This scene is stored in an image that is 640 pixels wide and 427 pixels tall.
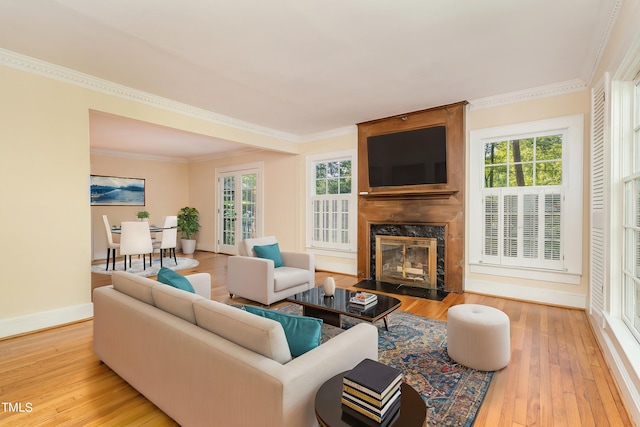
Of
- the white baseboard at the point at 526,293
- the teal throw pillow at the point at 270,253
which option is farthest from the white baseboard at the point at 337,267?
the white baseboard at the point at 526,293

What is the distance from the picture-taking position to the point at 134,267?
232 inches

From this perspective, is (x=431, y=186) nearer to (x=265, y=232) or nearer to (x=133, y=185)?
(x=265, y=232)

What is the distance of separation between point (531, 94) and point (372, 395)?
4304mm

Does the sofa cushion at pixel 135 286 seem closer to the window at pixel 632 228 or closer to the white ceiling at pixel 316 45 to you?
the white ceiling at pixel 316 45

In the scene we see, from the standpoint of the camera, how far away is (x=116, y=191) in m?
7.38

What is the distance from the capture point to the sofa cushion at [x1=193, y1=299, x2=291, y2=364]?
1306 millimetres

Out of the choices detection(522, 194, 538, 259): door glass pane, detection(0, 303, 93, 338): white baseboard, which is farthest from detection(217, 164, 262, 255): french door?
detection(522, 194, 538, 259): door glass pane

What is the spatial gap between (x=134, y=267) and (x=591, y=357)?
21.9ft

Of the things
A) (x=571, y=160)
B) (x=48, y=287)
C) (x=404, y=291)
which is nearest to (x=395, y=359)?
(x=404, y=291)

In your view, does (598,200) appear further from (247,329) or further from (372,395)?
(247,329)

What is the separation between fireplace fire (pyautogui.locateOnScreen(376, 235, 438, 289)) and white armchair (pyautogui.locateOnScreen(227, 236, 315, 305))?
145cm

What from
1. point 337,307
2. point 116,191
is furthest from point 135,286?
point 116,191

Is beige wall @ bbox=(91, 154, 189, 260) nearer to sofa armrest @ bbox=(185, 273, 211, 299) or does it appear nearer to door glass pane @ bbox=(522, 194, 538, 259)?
sofa armrest @ bbox=(185, 273, 211, 299)

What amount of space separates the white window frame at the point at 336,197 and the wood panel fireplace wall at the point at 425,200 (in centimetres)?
18
